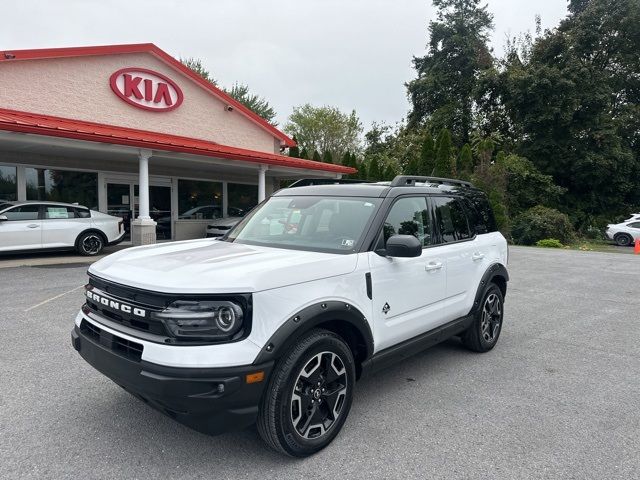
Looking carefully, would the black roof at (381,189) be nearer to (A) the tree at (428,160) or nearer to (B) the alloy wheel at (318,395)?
(B) the alloy wheel at (318,395)

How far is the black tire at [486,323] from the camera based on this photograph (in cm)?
470

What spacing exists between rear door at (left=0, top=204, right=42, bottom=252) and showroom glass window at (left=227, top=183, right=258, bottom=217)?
8660mm

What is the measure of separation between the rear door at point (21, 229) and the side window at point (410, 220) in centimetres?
1065

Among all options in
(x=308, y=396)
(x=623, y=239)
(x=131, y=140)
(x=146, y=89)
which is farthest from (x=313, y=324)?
(x=623, y=239)

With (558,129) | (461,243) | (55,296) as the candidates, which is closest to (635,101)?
(558,129)

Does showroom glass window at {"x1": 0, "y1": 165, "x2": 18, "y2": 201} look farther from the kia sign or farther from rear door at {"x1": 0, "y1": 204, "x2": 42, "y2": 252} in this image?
the kia sign

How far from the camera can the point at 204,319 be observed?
2443 millimetres

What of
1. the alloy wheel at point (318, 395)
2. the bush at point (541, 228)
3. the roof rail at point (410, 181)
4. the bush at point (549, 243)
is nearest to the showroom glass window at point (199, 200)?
the roof rail at point (410, 181)

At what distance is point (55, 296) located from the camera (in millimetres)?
7105

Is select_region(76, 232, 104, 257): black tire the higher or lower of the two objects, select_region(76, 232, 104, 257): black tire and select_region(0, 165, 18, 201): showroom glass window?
the lower

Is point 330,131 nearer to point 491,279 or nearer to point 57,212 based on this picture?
point 57,212

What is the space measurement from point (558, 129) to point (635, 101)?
26.3 feet

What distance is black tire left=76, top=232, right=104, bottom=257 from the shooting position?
11.8m

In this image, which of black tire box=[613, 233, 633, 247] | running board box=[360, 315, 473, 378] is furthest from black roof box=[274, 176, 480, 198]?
black tire box=[613, 233, 633, 247]
